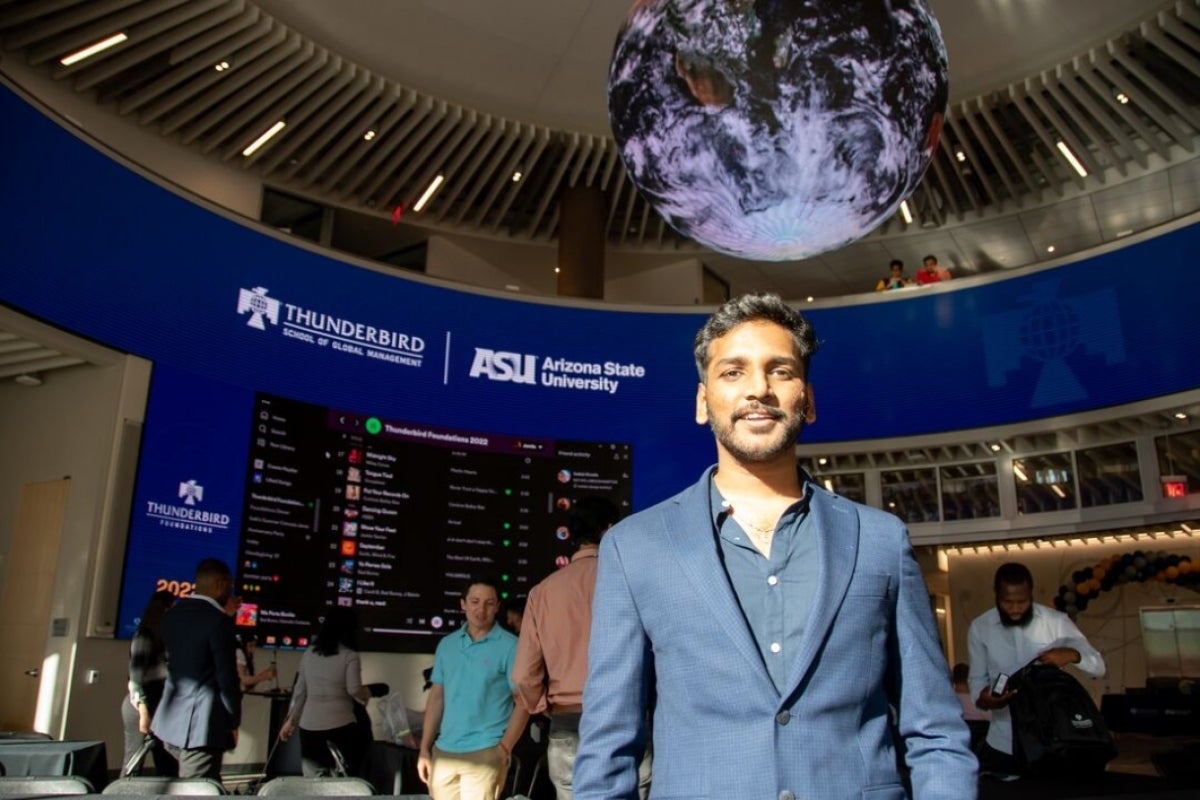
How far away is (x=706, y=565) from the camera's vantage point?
4.67ft

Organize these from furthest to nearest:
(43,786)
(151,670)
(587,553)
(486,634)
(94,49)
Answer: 1. (94,49)
2. (151,670)
3. (486,634)
4. (587,553)
5. (43,786)

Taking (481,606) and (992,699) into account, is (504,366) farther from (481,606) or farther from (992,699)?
(992,699)

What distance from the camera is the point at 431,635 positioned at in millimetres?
8938

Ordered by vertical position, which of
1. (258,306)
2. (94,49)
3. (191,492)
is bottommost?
(191,492)

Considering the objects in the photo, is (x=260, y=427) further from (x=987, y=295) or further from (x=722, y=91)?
(x=987, y=295)

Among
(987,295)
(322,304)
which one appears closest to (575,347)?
(322,304)

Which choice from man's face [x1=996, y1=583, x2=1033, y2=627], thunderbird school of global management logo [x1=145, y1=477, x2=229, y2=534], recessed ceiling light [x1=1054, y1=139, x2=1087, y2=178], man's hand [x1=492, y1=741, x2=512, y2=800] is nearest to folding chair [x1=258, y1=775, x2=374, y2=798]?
man's hand [x1=492, y1=741, x2=512, y2=800]

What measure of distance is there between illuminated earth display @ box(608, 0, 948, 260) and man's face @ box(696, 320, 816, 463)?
3648 millimetres

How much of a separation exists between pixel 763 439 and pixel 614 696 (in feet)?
1.39

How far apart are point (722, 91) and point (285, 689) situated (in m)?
5.80

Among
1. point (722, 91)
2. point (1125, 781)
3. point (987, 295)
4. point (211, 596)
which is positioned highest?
point (987, 295)

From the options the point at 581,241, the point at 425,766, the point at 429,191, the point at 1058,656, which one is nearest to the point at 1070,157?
the point at 581,241

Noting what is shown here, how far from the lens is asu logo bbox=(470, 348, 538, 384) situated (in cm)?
1002

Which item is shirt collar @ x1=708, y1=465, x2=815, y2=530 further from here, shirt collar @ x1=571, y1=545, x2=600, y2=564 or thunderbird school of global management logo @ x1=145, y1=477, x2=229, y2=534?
thunderbird school of global management logo @ x1=145, y1=477, x2=229, y2=534
